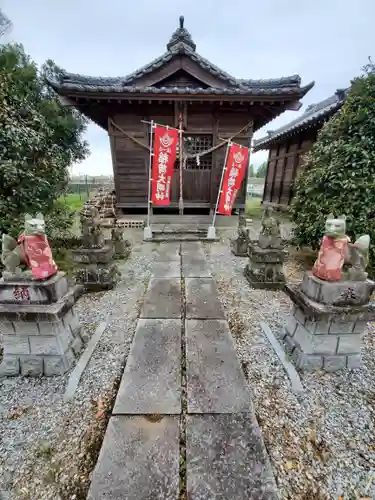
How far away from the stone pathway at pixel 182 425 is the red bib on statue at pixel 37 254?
53.1 inches

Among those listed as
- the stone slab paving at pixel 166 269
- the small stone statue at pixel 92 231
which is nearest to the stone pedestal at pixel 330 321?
the stone slab paving at pixel 166 269

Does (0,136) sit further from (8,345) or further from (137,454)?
(137,454)

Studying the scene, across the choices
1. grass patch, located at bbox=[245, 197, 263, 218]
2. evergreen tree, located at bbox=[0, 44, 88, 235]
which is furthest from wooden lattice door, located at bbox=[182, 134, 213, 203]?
evergreen tree, located at bbox=[0, 44, 88, 235]

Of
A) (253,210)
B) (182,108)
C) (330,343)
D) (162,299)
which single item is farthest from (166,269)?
(253,210)

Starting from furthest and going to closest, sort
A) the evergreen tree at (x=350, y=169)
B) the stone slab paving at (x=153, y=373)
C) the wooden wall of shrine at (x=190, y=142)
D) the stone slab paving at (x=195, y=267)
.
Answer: the wooden wall of shrine at (x=190, y=142) < the stone slab paving at (x=195, y=267) < the evergreen tree at (x=350, y=169) < the stone slab paving at (x=153, y=373)

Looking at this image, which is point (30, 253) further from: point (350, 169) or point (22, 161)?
point (350, 169)

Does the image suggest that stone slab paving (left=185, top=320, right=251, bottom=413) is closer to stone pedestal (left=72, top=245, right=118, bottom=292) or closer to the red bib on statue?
the red bib on statue

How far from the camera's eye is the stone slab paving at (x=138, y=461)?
60.3 inches

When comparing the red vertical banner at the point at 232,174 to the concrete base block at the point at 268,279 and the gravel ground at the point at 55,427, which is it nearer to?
the concrete base block at the point at 268,279

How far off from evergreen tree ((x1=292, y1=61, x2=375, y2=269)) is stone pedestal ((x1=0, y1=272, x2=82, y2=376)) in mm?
4794

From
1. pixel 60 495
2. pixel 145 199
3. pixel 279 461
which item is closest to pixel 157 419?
pixel 60 495

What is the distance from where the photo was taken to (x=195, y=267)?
546cm

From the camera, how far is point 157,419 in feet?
6.51

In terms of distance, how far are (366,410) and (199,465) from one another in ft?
5.51
